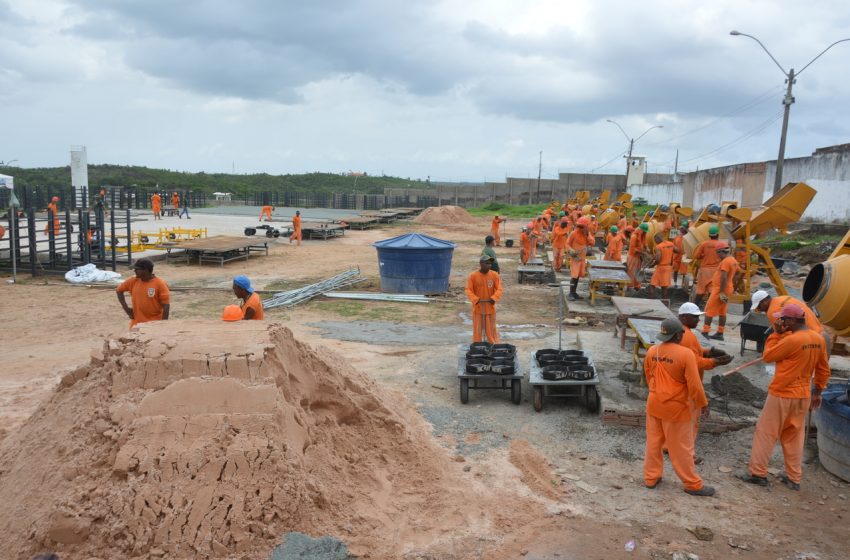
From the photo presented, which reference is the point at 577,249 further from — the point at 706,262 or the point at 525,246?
the point at 525,246

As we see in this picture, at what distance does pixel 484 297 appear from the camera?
392 inches

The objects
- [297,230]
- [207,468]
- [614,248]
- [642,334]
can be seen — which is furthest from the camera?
[297,230]

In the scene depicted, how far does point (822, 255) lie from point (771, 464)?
18.3 metres

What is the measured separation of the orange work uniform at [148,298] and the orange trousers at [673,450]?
5473 mm

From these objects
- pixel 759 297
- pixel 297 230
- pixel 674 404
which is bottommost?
pixel 297 230

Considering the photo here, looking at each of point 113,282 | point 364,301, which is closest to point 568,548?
point 364,301

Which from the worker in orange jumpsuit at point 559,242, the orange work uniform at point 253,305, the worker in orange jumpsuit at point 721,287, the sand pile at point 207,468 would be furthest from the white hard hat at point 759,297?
the worker in orange jumpsuit at point 559,242

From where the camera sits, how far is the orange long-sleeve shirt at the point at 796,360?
588 centimetres

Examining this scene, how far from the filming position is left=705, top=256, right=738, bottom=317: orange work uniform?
35.5 ft

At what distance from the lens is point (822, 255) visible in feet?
71.8

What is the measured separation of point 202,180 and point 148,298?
281 ft

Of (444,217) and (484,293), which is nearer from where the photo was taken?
(484,293)

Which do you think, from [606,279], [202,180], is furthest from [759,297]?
[202,180]

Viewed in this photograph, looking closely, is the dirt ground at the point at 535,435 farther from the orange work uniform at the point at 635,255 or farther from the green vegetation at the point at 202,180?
the green vegetation at the point at 202,180
